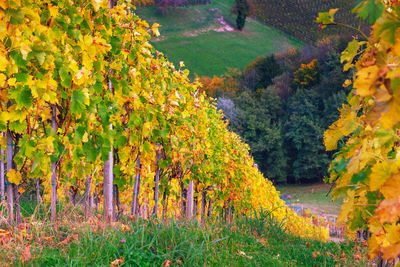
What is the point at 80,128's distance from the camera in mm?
2916

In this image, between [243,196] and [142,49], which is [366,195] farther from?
[243,196]

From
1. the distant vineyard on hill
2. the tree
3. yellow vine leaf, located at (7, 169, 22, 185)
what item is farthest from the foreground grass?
the tree

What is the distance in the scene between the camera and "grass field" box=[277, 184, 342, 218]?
1051 inches

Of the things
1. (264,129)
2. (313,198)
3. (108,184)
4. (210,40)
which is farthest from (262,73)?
(108,184)

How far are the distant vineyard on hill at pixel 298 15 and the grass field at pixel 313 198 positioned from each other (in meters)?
21.0

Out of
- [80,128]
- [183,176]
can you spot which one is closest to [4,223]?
[80,128]

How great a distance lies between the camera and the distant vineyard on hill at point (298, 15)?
158ft

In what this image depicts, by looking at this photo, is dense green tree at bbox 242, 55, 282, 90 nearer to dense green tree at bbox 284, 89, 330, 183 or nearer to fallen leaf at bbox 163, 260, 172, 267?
dense green tree at bbox 284, 89, 330, 183

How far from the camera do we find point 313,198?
30.9 meters

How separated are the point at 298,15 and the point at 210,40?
14447 mm

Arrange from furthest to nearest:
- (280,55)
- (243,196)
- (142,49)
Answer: (280,55) < (243,196) < (142,49)

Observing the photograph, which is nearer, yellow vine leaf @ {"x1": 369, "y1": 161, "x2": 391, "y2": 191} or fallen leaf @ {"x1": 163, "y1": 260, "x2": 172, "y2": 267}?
yellow vine leaf @ {"x1": 369, "y1": 161, "x2": 391, "y2": 191}

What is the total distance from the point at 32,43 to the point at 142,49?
1.36m

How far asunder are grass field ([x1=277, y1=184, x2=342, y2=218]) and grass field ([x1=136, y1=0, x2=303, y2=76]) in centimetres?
2216
